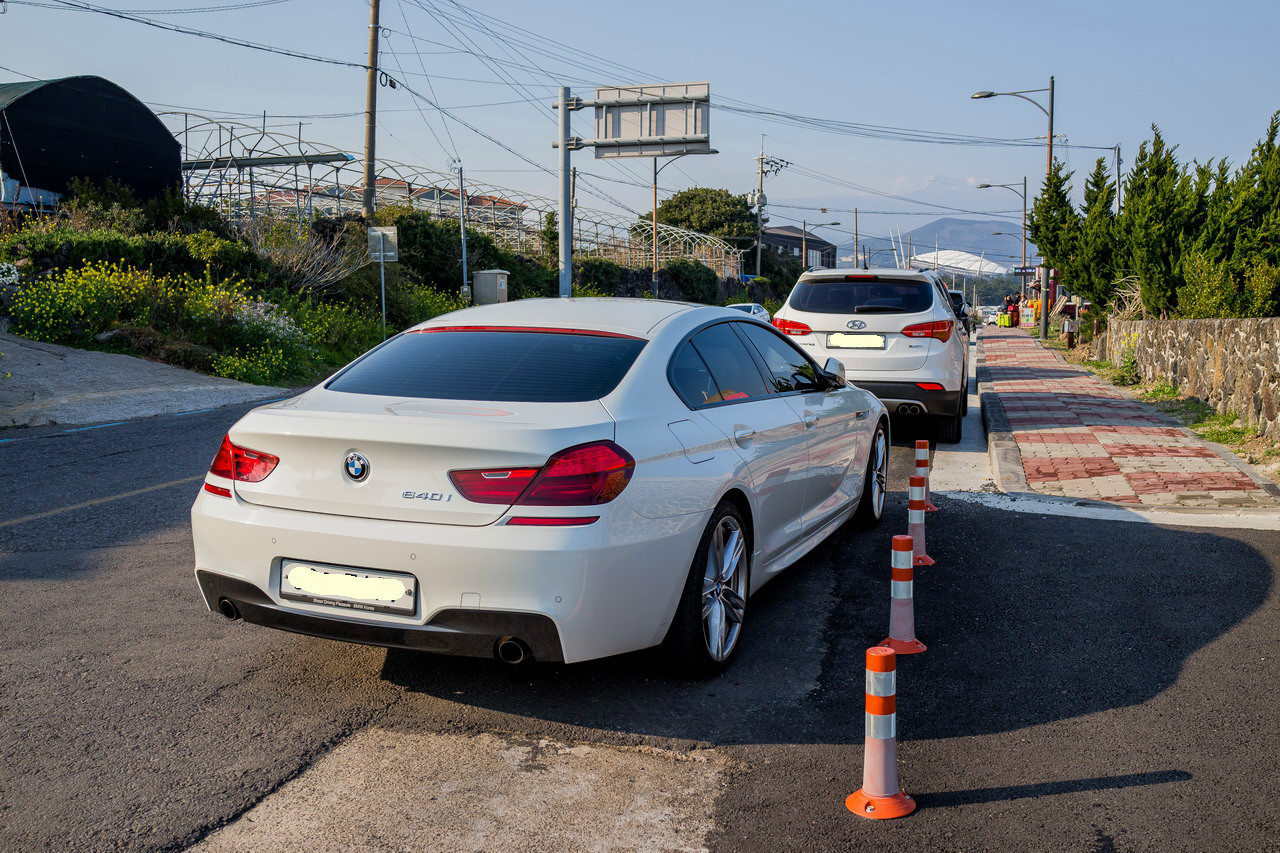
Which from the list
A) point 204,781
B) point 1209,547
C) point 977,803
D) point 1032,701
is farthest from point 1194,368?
point 204,781

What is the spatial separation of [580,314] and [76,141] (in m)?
33.9

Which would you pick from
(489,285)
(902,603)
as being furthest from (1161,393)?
(489,285)

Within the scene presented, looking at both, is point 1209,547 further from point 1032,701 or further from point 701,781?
point 701,781

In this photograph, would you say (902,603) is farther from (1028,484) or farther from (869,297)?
(869,297)

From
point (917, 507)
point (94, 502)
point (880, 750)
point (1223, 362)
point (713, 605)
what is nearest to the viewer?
point (880, 750)

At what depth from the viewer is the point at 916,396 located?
10750 millimetres

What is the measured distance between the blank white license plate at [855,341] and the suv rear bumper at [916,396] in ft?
1.22

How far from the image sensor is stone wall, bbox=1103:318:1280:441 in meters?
10.4

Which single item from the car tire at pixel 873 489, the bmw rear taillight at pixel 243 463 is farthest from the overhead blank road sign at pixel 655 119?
the bmw rear taillight at pixel 243 463

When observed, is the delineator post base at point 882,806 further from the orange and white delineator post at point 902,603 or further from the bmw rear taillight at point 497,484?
the bmw rear taillight at point 497,484

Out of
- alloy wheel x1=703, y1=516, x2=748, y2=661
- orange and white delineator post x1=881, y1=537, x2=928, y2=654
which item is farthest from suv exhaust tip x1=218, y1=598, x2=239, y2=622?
orange and white delineator post x1=881, y1=537, x2=928, y2=654

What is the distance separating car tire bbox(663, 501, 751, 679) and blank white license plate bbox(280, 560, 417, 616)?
3.40ft

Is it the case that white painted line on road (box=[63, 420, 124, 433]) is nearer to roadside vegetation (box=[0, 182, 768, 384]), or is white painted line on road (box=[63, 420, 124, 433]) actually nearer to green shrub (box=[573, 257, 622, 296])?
roadside vegetation (box=[0, 182, 768, 384])

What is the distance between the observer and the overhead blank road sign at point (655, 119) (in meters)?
29.1
